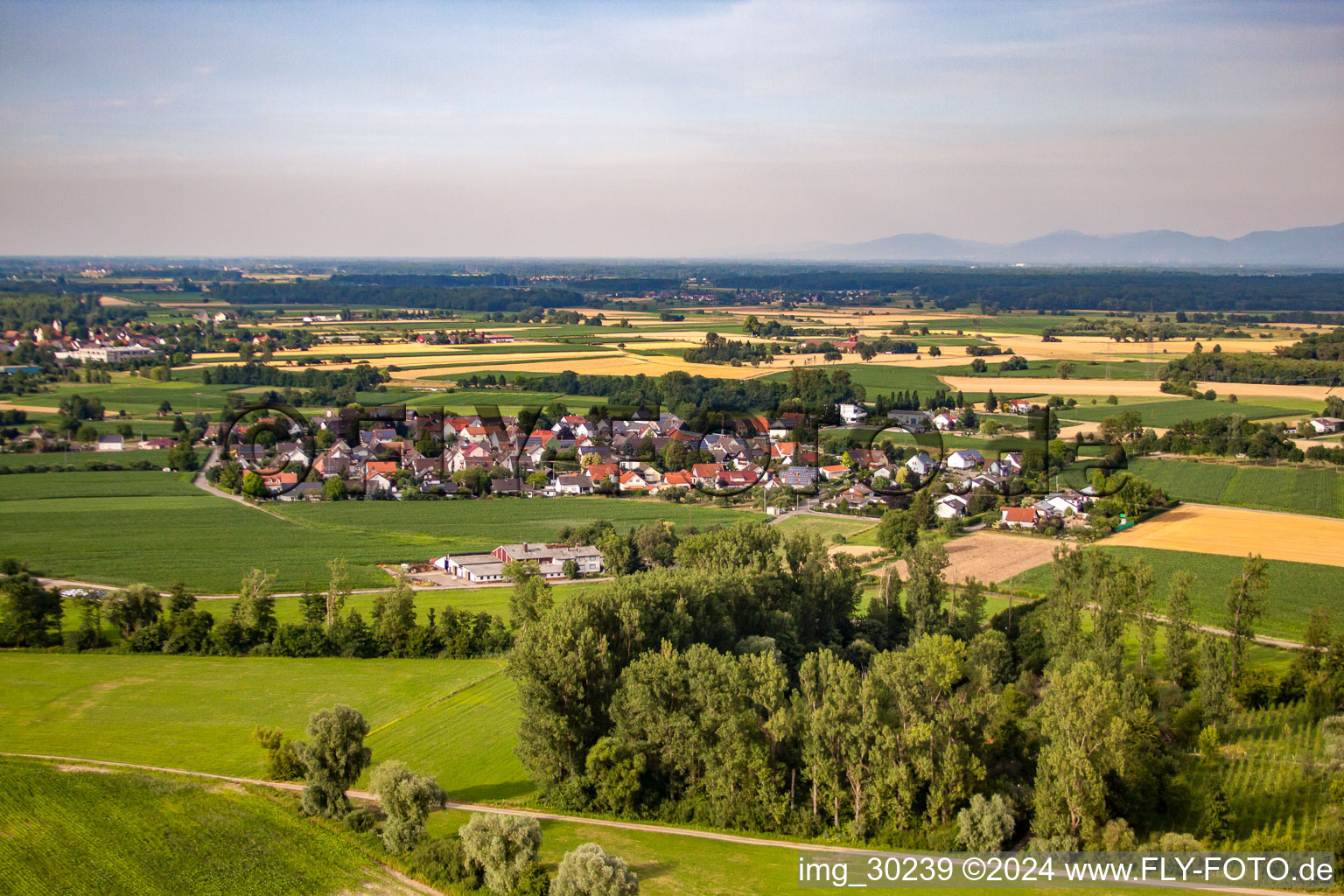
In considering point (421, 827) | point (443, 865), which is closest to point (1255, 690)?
point (443, 865)

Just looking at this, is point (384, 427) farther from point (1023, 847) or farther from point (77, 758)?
point (1023, 847)

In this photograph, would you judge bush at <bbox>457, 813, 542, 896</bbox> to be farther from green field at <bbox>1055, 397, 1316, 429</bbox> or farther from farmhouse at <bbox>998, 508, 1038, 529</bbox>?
green field at <bbox>1055, 397, 1316, 429</bbox>

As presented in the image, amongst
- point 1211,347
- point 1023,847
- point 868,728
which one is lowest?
point 1023,847

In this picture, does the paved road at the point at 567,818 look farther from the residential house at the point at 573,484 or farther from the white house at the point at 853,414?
the white house at the point at 853,414

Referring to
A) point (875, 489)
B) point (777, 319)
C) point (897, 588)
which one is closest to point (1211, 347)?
point (777, 319)

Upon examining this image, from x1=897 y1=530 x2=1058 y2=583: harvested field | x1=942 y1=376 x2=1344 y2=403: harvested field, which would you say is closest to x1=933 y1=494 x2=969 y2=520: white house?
x1=897 y1=530 x2=1058 y2=583: harvested field
